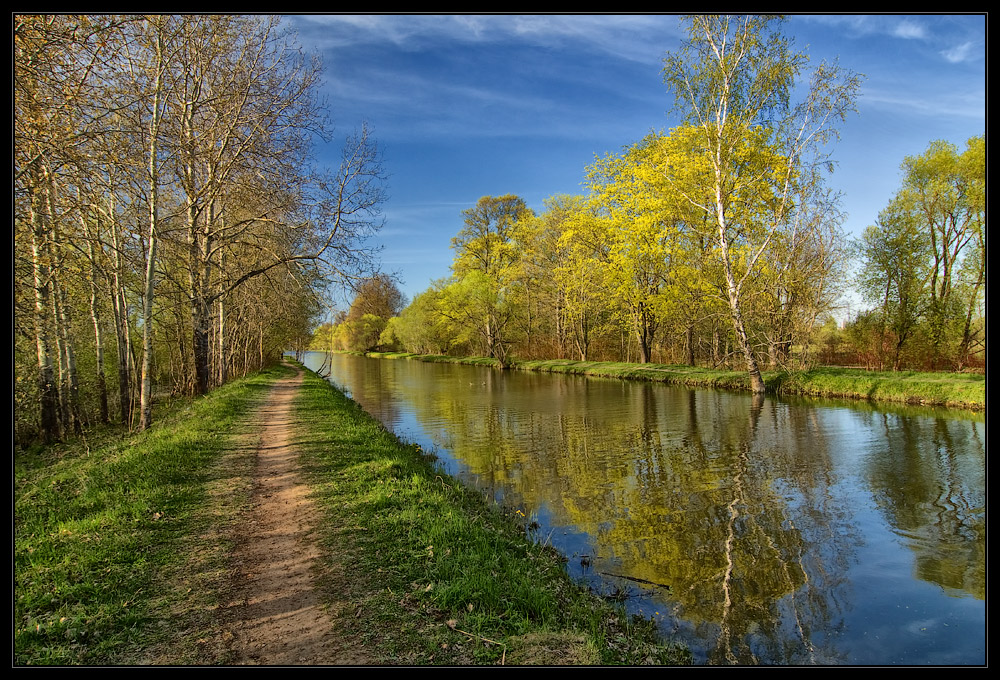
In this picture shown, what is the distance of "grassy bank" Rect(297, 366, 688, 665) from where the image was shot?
338 centimetres

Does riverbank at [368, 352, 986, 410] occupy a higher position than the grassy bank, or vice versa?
riverbank at [368, 352, 986, 410]

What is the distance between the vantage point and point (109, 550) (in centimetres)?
448

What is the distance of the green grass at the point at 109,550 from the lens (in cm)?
332

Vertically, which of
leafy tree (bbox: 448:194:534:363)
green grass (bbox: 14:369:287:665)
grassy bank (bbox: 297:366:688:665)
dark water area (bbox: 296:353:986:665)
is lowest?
dark water area (bbox: 296:353:986:665)

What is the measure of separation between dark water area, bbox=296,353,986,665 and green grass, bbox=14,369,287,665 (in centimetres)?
381

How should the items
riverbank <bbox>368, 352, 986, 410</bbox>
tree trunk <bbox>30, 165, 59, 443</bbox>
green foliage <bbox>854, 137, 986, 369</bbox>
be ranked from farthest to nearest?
green foliage <bbox>854, 137, 986, 369</bbox>
riverbank <bbox>368, 352, 986, 410</bbox>
tree trunk <bbox>30, 165, 59, 443</bbox>

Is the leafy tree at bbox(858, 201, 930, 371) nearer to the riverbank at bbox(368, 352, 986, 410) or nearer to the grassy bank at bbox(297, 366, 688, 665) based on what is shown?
the riverbank at bbox(368, 352, 986, 410)

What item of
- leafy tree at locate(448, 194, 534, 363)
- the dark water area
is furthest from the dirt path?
leafy tree at locate(448, 194, 534, 363)

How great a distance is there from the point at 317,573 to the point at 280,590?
0.35 metres

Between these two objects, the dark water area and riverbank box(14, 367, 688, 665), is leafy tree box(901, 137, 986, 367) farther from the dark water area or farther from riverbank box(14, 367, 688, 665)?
riverbank box(14, 367, 688, 665)

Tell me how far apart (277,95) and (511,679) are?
576 inches

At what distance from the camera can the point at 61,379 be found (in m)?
11.5

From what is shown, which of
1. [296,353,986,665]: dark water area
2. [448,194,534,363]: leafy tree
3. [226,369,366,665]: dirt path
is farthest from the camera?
[448,194,534,363]: leafy tree

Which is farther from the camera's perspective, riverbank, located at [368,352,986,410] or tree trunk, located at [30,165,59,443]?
riverbank, located at [368,352,986,410]
